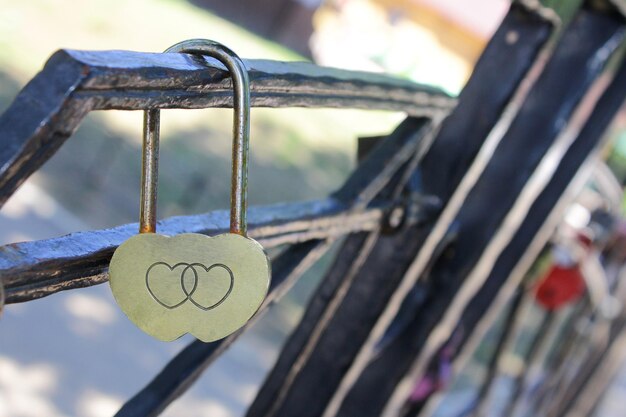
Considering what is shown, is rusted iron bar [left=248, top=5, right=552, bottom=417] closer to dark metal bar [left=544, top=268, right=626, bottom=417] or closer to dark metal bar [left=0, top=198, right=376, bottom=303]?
dark metal bar [left=0, top=198, right=376, bottom=303]

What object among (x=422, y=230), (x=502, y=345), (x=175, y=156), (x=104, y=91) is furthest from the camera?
(x=175, y=156)

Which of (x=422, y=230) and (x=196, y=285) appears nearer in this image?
(x=196, y=285)

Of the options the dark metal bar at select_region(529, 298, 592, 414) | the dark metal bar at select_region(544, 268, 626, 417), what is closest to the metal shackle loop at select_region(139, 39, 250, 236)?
the dark metal bar at select_region(529, 298, 592, 414)

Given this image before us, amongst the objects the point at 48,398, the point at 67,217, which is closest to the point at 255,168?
the point at 67,217

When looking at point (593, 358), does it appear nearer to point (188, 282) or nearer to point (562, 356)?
point (562, 356)

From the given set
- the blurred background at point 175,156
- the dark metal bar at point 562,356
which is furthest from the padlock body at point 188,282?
the dark metal bar at point 562,356

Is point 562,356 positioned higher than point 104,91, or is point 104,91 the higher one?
point 104,91

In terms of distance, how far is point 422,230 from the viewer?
1378mm

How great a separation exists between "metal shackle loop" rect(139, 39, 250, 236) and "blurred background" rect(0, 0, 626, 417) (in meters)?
0.80

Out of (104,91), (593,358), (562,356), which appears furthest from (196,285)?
(593,358)

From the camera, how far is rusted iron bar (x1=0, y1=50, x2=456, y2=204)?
527mm

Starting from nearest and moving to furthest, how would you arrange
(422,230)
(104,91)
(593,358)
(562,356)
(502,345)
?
(104,91) → (422,230) → (502,345) → (562,356) → (593,358)

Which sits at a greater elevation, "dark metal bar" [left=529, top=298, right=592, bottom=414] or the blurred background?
"dark metal bar" [left=529, top=298, right=592, bottom=414]

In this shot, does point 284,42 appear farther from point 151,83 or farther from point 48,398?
point 151,83
